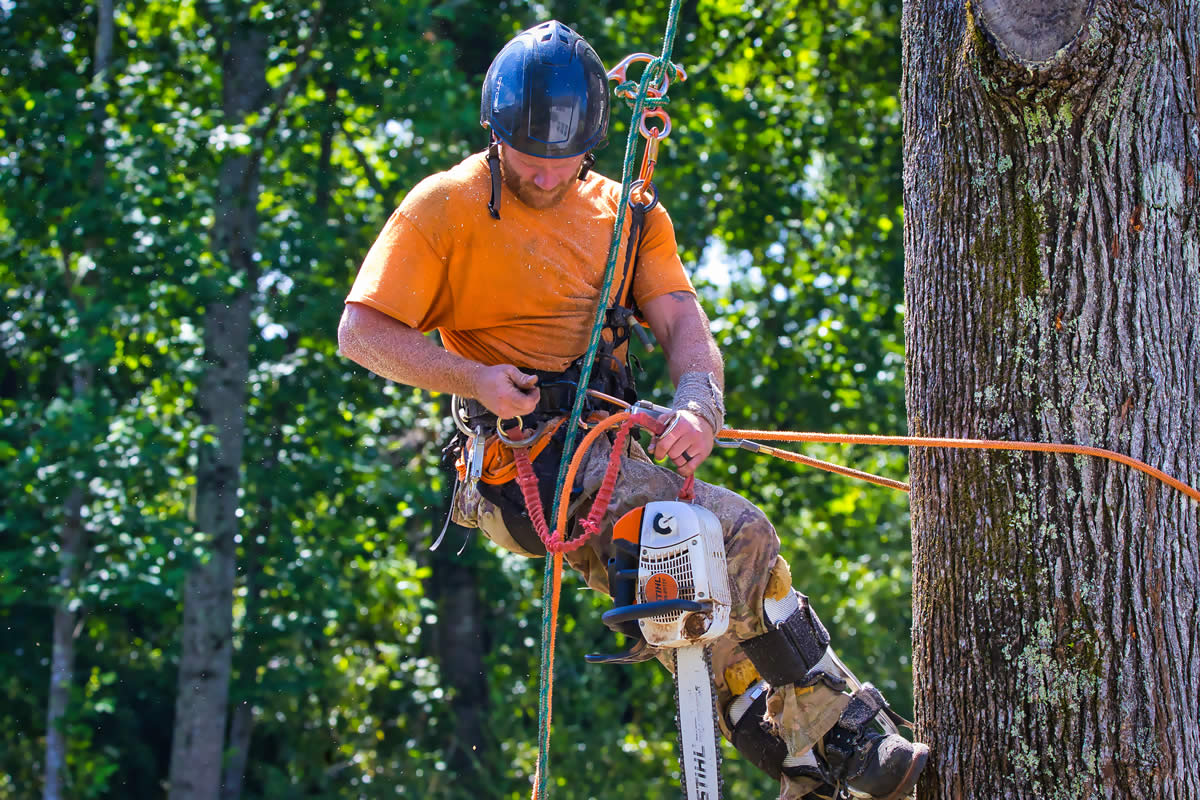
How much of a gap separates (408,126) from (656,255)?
235 inches

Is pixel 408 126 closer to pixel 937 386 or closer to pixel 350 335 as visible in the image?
pixel 350 335

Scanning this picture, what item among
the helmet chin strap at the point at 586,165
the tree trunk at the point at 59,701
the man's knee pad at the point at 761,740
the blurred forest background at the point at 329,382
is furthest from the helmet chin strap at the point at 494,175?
the tree trunk at the point at 59,701

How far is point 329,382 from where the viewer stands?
28.1ft

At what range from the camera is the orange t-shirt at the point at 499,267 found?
2.92 metres

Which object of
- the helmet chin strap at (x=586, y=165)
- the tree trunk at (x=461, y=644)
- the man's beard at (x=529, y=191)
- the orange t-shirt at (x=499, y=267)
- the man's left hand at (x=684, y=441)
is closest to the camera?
the man's left hand at (x=684, y=441)

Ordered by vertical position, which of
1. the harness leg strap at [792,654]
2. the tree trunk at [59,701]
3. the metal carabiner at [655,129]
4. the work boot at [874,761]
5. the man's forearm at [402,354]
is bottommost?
the tree trunk at [59,701]

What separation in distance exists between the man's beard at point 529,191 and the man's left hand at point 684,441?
2.11ft

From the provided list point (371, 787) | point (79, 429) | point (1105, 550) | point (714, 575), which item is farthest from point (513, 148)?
point (371, 787)

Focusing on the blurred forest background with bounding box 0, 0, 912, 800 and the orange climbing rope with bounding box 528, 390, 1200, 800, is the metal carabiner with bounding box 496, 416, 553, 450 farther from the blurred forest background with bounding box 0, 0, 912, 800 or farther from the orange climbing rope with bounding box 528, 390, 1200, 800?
the blurred forest background with bounding box 0, 0, 912, 800

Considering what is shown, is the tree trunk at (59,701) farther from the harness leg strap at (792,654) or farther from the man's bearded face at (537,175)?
the harness leg strap at (792,654)

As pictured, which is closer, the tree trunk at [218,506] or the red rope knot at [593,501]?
the red rope knot at [593,501]

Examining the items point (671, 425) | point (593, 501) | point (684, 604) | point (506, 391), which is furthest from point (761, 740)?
point (506, 391)

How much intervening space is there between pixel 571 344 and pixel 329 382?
5732 mm

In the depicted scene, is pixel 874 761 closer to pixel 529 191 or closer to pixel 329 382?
pixel 529 191
